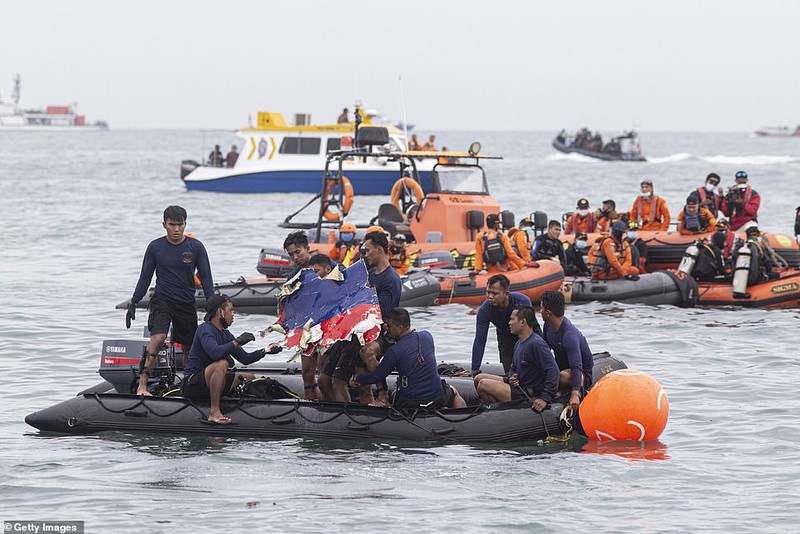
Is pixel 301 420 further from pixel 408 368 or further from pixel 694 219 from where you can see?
pixel 694 219

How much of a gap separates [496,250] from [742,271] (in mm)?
3415

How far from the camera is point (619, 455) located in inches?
373

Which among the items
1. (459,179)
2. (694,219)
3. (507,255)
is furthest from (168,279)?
(694,219)

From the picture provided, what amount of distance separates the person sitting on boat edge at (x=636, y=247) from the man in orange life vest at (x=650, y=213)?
1.00 m

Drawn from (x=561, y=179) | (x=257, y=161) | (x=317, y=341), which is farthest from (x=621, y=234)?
(x=561, y=179)

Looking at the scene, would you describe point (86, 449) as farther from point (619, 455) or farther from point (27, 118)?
point (27, 118)

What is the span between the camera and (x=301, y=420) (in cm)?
971

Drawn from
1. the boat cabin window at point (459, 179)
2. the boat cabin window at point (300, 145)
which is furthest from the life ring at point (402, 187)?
the boat cabin window at point (300, 145)

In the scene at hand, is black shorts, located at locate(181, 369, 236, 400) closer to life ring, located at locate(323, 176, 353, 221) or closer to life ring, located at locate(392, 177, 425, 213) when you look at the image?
life ring, located at locate(323, 176, 353, 221)

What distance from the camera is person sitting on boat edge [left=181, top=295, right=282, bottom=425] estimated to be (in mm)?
9461

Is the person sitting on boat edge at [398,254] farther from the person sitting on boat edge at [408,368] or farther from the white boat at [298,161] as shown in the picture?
the white boat at [298,161]

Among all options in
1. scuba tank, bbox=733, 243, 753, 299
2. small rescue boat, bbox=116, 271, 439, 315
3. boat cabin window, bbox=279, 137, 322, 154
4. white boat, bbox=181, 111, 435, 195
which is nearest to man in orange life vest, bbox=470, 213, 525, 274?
small rescue boat, bbox=116, 271, 439, 315

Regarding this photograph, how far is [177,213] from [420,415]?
263 centimetres

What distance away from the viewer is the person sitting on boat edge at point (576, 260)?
1780 centimetres
